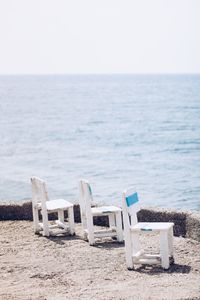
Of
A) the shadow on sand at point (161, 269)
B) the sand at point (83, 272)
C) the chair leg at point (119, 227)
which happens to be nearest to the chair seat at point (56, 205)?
the sand at point (83, 272)

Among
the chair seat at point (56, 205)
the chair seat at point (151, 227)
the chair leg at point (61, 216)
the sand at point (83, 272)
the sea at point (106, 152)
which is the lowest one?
the sea at point (106, 152)

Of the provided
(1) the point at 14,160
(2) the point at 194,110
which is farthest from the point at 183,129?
(1) the point at 14,160

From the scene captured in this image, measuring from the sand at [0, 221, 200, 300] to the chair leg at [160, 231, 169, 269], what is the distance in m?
0.09

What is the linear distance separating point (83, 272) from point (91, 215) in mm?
1489

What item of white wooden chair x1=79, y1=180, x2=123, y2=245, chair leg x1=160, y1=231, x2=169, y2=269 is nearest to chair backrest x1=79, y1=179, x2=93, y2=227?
white wooden chair x1=79, y1=180, x2=123, y2=245

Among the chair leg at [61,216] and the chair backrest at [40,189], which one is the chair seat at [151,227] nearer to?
the chair backrest at [40,189]

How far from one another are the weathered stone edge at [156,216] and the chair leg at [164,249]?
5.26 ft

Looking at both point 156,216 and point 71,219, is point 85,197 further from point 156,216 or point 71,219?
point 156,216

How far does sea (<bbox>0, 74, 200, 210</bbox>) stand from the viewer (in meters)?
28.4

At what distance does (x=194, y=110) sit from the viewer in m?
86.3

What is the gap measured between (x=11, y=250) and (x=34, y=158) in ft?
102

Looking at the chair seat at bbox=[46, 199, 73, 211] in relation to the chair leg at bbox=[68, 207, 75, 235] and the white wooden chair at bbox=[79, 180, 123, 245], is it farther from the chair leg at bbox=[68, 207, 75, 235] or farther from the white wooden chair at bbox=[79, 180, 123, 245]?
the white wooden chair at bbox=[79, 180, 123, 245]

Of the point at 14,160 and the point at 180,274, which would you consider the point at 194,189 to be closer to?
the point at 14,160

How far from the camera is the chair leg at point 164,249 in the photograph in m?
8.25
